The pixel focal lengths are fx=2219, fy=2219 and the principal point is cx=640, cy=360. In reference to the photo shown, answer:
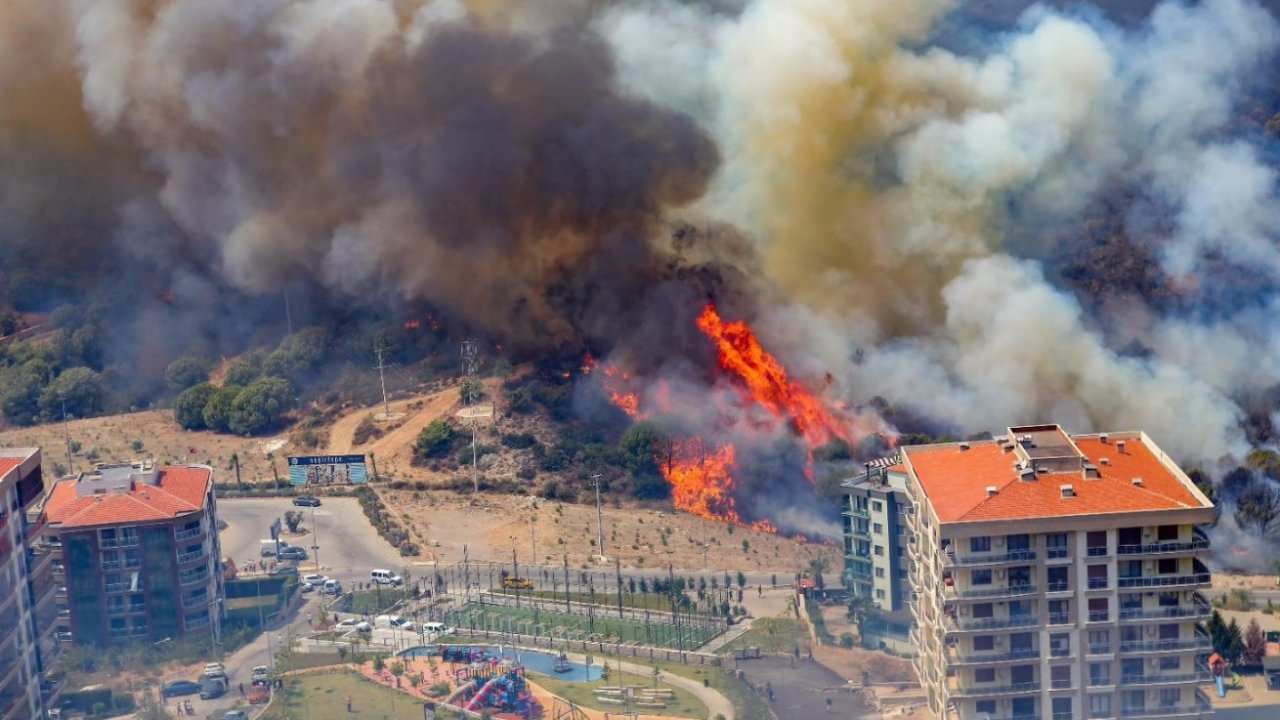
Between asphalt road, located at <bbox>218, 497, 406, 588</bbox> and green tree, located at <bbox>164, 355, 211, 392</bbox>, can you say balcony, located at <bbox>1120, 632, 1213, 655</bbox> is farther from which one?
green tree, located at <bbox>164, 355, 211, 392</bbox>

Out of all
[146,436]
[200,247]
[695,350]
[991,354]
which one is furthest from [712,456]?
[200,247]

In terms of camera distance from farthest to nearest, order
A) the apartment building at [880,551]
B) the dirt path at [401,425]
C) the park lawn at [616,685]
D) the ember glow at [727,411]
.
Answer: the dirt path at [401,425] < the ember glow at [727,411] < the apartment building at [880,551] < the park lawn at [616,685]

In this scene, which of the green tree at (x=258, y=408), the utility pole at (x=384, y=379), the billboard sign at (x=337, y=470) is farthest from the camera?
the green tree at (x=258, y=408)

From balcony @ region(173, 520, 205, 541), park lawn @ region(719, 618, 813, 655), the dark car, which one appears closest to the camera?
the dark car

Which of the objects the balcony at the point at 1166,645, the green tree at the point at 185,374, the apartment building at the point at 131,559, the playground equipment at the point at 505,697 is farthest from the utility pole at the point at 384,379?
the balcony at the point at 1166,645

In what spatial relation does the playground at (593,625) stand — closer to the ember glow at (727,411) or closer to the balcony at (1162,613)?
the ember glow at (727,411)

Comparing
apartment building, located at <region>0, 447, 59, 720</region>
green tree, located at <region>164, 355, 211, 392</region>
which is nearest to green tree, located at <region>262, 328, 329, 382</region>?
green tree, located at <region>164, 355, 211, 392</region>

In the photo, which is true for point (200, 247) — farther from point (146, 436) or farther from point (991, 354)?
point (991, 354)
